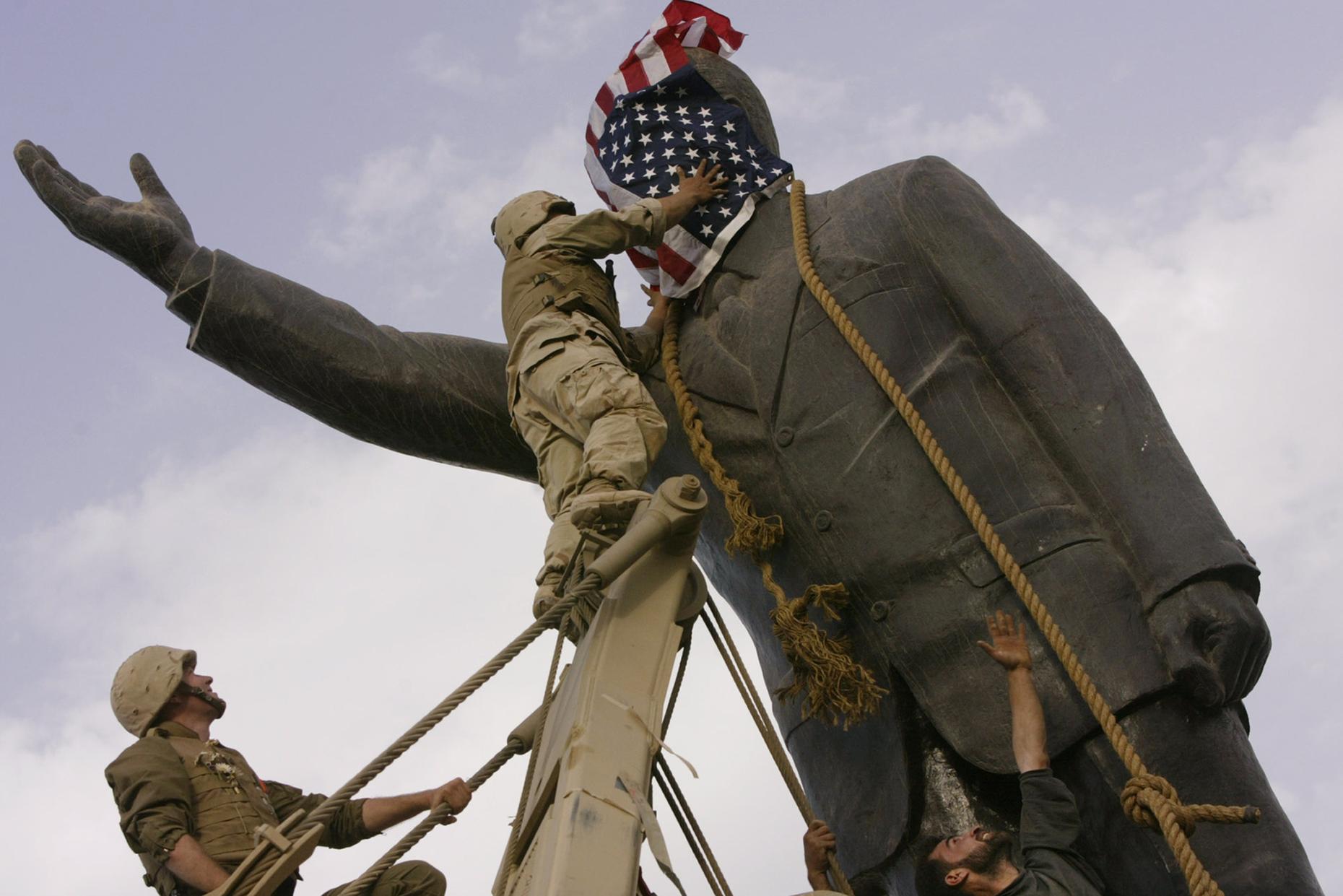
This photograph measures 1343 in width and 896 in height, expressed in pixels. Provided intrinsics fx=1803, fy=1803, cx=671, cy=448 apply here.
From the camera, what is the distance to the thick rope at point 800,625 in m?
5.52

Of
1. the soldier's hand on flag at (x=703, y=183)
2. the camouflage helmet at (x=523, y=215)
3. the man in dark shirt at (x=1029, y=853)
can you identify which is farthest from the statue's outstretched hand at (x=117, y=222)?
the man in dark shirt at (x=1029, y=853)

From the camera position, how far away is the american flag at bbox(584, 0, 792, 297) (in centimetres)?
652

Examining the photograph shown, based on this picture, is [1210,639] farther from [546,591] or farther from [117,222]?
[117,222]

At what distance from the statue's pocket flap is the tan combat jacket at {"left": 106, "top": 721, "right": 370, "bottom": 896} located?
194 centimetres

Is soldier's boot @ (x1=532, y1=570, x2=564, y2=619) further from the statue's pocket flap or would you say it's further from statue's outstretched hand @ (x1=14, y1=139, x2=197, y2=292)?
statue's outstretched hand @ (x1=14, y1=139, x2=197, y2=292)

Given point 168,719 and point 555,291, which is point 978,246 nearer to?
point 555,291

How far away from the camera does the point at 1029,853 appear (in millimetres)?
4359

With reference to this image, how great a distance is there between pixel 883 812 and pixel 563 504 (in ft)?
4.49

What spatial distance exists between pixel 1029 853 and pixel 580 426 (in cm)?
207

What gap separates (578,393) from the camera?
5.71 meters

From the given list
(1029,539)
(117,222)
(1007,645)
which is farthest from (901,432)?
(117,222)

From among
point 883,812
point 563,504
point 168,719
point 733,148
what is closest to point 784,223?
point 733,148

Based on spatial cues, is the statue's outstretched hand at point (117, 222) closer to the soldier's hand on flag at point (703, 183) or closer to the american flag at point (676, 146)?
the american flag at point (676, 146)

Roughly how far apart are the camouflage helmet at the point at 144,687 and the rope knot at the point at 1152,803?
2589 millimetres
